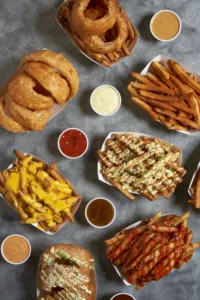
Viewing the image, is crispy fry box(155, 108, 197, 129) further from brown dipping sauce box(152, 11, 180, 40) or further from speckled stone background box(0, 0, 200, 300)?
brown dipping sauce box(152, 11, 180, 40)

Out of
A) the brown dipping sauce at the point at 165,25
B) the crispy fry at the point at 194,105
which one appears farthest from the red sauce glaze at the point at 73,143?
the brown dipping sauce at the point at 165,25

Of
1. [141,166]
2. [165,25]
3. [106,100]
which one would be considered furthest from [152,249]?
[165,25]

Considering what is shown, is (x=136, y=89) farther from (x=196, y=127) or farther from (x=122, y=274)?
(x=122, y=274)

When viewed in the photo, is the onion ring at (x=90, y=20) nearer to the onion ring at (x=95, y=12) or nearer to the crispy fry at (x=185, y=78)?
the onion ring at (x=95, y=12)

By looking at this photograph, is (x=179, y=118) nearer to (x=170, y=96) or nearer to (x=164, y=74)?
(x=170, y=96)

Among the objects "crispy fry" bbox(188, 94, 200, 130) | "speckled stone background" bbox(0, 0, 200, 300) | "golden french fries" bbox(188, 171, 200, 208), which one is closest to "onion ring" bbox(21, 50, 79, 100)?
"speckled stone background" bbox(0, 0, 200, 300)
